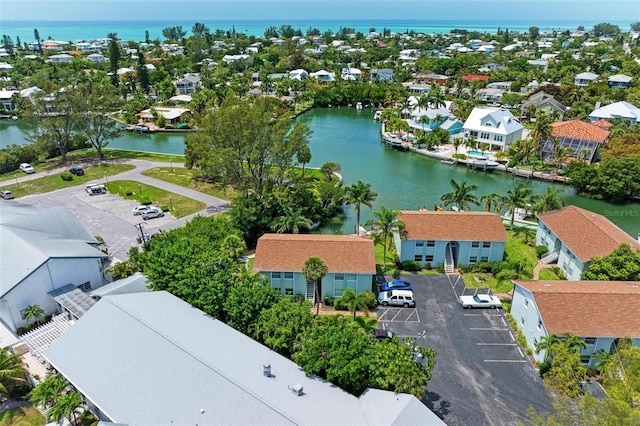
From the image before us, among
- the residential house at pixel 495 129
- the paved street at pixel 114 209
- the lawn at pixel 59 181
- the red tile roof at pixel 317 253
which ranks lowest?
the paved street at pixel 114 209

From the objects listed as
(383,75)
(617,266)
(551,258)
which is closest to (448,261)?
(551,258)

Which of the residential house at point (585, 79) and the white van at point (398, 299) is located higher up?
the residential house at point (585, 79)

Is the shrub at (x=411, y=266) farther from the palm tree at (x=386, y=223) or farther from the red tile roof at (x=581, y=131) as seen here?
the red tile roof at (x=581, y=131)

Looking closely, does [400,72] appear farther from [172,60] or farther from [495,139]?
[172,60]

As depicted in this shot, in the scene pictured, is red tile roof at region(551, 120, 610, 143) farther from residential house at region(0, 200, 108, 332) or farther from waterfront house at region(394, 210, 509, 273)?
residential house at region(0, 200, 108, 332)

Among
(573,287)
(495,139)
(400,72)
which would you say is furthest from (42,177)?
(400,72)

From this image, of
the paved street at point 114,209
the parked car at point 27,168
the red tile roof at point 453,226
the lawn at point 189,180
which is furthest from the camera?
the parked car at point 27,168

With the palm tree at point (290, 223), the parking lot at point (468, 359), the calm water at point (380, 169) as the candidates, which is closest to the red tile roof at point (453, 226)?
the parking lot at point (468, 359)

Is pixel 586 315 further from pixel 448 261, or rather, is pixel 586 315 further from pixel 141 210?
pixel 141 210
